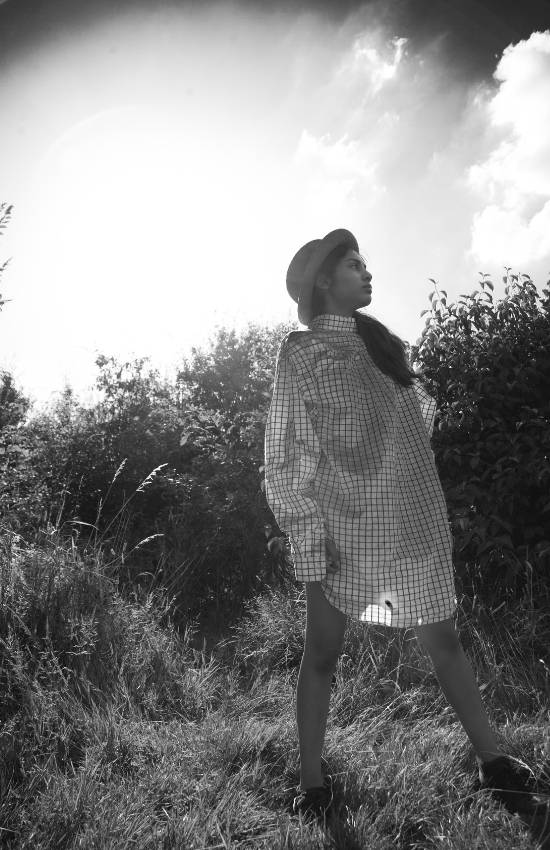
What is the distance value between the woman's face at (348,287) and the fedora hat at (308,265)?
5 cm

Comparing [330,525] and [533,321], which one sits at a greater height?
[533,321]

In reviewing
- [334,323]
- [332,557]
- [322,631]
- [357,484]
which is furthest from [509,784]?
[334,323]

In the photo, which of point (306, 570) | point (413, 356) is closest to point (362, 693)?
point (306, 570)

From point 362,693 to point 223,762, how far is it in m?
0.82

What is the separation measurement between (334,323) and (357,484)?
636mm

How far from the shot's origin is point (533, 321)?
370 centimetres

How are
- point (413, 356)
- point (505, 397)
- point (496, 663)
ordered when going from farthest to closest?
point (413, 356) → point (505, 397) → point (496, 663)

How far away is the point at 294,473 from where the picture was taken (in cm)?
221

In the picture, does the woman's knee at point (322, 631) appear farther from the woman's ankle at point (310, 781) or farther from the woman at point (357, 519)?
the woman's ankle at point (310, 781)

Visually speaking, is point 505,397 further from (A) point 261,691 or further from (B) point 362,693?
(A) point 261,691

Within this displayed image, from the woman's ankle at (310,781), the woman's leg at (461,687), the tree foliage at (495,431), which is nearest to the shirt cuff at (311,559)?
the woman's leg at (461,687)

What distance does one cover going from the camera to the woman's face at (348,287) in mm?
2428

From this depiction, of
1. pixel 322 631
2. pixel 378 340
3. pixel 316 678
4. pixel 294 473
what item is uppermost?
pixel 378 340

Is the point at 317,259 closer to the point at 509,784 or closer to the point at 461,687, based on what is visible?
the point at 461,687
